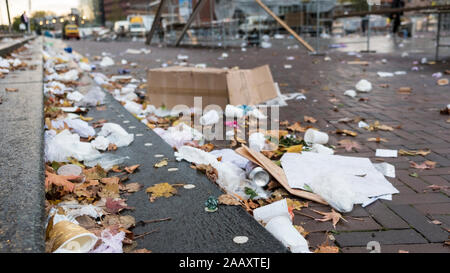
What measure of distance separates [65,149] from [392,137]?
2.53 m

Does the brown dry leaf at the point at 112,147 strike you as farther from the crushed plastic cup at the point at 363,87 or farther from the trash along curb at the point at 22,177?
the crushed plastic cup at the point at 363,87

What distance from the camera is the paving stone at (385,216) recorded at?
6.34 feet

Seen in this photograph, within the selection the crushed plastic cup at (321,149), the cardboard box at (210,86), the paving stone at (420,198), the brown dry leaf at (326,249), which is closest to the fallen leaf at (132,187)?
the brown dry leaf at (326,249)

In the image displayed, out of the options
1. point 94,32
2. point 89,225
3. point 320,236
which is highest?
point 94,32

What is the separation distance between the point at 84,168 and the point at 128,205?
0.69 m

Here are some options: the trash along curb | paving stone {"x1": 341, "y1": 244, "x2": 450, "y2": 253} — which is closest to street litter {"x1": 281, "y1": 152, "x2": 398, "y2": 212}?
paving stone {"x1": 341, "y1": 244, "x2": 450, "y2": 253}

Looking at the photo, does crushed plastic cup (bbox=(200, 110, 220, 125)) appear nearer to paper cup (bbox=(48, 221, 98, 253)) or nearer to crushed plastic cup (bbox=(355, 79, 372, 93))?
crushed plastic cup (bbox=(355, 79, 372, 93))

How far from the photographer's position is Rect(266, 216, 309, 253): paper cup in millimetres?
1647

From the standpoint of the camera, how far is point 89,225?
62.2 inches

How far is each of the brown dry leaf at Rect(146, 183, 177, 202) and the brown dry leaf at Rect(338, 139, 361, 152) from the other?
5.59 ft

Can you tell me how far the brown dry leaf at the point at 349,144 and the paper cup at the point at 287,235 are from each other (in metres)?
1.49

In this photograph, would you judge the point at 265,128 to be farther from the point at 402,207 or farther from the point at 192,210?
the point at 192,210

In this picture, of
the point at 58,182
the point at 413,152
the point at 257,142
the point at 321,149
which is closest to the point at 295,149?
the point at 321,149

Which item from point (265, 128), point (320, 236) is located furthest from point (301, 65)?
point (320, 236)
